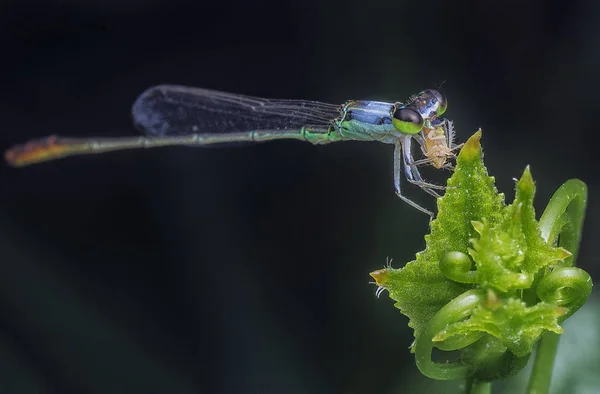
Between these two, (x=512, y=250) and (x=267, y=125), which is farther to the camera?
(x=267, y=125)

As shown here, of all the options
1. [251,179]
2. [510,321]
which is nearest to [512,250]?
[510,321]

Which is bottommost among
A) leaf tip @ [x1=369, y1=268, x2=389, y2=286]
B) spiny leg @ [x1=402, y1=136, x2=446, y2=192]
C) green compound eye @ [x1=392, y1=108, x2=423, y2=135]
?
leaf tip @ [x1=369, y1=268, x2=389, y2=286]

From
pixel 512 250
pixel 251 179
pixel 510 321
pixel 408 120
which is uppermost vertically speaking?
pixel 408 120

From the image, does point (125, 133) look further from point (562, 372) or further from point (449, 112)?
point (562, 372)

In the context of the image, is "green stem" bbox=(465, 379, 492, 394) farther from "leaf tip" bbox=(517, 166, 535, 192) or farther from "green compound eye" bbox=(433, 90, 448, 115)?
"green compound eye" bbox=(433, 90, 448, 115)

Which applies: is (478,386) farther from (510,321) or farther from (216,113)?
(216,113)

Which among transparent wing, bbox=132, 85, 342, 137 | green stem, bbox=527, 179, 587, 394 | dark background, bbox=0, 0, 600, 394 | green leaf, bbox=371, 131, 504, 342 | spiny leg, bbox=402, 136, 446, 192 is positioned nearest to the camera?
green leaf, bbox=371, 131, 504, 342

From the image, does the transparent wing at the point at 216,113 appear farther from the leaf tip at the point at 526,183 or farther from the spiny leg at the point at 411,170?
the leaf tip at the point at 526,183

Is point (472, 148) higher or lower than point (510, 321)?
higher

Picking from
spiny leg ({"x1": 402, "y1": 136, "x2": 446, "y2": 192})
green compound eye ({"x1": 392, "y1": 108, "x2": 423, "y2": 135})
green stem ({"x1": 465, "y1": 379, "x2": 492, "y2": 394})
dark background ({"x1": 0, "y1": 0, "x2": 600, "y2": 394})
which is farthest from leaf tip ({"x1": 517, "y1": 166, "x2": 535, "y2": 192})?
dark background ({"x1": 0, "y1": 0, "x2": 600, "y2": 394})
